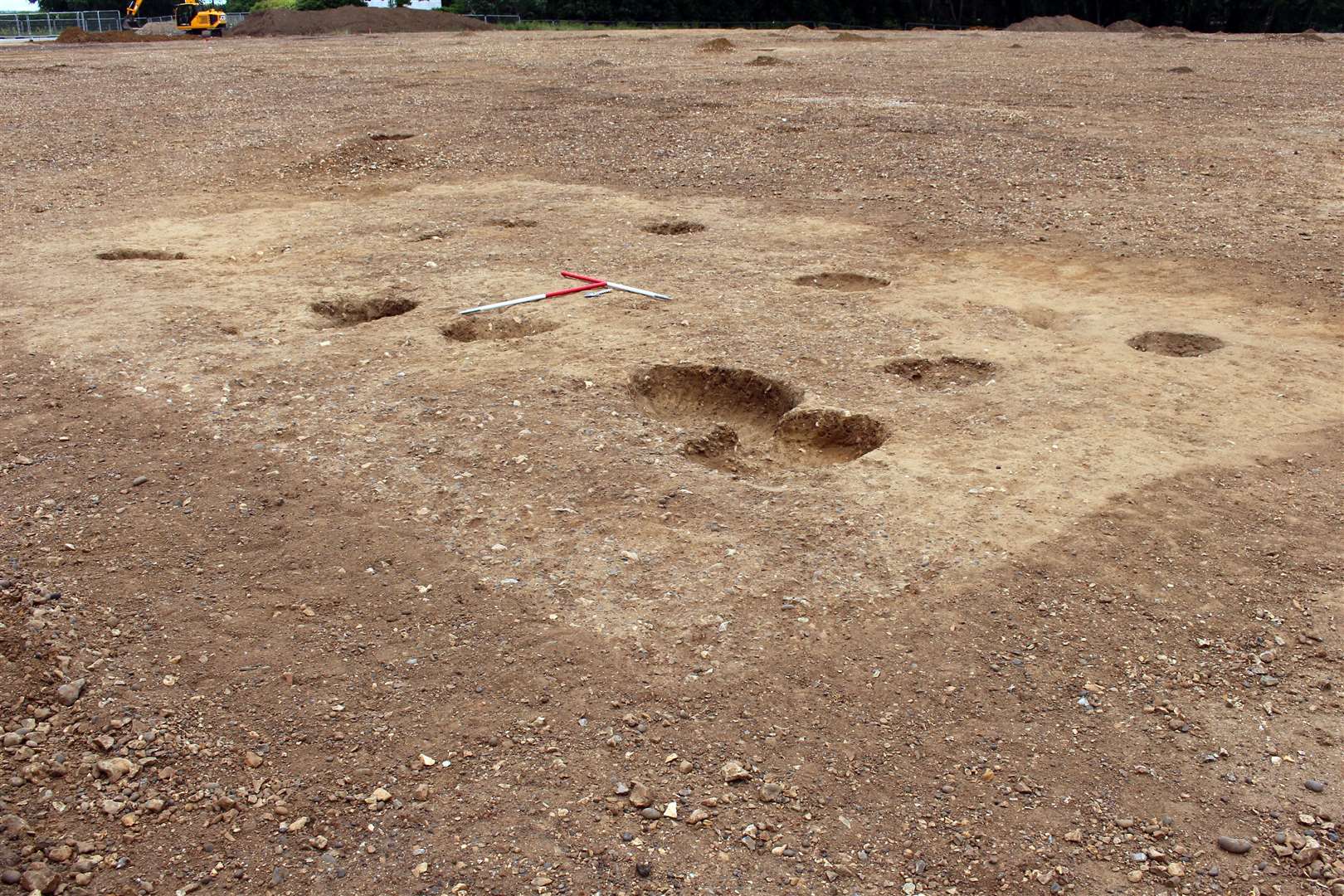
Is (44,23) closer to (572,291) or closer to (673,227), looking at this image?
(673,227)

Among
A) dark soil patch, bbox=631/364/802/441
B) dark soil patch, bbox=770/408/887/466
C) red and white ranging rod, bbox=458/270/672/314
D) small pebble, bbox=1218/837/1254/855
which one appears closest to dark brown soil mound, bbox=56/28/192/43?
red and white ranging rod, bbox=458/270/672/314

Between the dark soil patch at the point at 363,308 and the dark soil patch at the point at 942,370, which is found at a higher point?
the dark soil patch at the point at 363,308

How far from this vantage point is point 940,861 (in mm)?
3035

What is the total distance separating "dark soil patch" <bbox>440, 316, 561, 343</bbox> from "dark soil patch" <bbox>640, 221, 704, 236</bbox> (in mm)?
2520

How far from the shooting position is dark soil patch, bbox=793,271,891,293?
24.5ft

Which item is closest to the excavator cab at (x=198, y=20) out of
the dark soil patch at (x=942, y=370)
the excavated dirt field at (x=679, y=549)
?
the excavated dirt field at (x=679, y=549)

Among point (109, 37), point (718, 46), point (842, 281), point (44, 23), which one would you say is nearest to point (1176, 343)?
point (842, 281)

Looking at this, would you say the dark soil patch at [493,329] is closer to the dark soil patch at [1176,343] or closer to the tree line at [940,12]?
the dark soil patch at [1176,343]

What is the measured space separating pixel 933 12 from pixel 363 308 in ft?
154

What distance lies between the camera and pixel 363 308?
7.11 meters

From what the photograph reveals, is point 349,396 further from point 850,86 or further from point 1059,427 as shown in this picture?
point 850,86

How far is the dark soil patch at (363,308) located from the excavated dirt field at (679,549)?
32 millimetres

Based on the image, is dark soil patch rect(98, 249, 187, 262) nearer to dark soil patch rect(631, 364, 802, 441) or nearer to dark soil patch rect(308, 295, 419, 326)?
dark soil patch rect(308, 295, 419, 326)

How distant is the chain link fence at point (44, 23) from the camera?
143 feet
